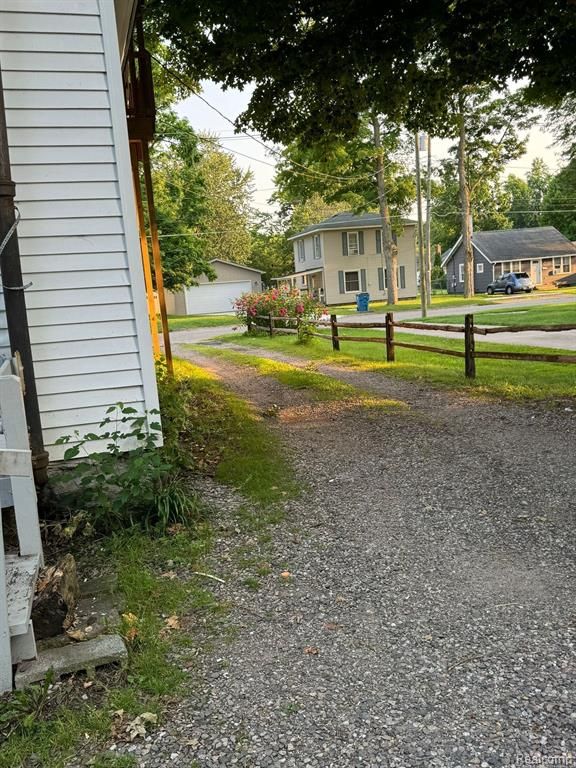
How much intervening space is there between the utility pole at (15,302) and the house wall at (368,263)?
123ft

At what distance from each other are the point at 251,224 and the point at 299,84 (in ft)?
164

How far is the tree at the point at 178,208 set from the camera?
28.5 meters

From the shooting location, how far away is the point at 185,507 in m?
4.31

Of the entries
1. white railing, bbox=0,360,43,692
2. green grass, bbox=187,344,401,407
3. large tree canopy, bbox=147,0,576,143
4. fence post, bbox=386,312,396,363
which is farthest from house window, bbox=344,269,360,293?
white railing, bbox=0,360,43,692

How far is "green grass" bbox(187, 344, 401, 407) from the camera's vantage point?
8727 millimetres

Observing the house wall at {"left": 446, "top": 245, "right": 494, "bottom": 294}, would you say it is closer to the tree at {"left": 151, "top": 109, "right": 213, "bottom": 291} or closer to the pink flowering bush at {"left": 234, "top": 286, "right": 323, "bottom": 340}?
the tree at {"left": 151, "top": 109, "right": 213, "bottom": 291}

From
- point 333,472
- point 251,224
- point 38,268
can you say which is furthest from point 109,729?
point 251,224

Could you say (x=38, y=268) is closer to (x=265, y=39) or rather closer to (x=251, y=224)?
(x=265, y=39)

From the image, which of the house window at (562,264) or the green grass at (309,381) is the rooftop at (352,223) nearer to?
the house window at (562,264)

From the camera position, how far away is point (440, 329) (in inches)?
400

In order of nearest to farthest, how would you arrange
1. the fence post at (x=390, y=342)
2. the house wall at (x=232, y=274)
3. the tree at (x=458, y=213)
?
the fence post at (x=390, y=342) → the house wall at (x=232, y=274) → the tree at (x=458, y=213)

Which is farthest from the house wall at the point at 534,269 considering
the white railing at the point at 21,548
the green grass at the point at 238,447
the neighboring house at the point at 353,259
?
the white railing at the point at 21,548

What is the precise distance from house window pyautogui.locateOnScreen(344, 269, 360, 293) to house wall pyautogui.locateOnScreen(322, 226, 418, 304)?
0.27 metres

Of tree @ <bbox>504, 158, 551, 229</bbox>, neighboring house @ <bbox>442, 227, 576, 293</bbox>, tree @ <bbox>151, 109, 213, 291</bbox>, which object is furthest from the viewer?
tree @ <bbox>504, 158, 551, 229</bbox>
